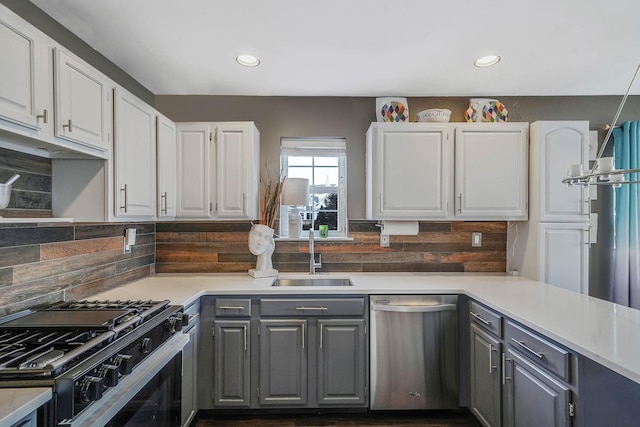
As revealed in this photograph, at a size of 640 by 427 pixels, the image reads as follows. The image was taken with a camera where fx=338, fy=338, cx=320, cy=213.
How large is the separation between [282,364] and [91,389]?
1.36 m

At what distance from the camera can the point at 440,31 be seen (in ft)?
6.22

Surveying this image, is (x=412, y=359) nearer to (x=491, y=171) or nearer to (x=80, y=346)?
(x=491, y=171)

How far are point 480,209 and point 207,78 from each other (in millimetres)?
2337

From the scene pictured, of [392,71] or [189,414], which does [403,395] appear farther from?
[392,71]

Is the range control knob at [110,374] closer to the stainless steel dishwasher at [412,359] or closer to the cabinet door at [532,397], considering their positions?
the stainless steel dishwasher at [412,359]

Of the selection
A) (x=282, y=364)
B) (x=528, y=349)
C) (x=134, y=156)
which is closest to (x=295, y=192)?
(x=134, y=156)

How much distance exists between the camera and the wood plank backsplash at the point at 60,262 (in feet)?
5.20

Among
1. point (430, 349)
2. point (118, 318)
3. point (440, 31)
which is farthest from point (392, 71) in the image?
point (118, 318)

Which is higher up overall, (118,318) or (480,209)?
(480,209)

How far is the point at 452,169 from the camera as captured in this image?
2662 mm

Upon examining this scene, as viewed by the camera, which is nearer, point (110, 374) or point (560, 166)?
point (110, 374)

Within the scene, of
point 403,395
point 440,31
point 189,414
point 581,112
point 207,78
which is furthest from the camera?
point 581,112

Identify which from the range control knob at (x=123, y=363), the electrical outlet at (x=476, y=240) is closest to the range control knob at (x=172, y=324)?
the range control knob at (x=123, y=363)

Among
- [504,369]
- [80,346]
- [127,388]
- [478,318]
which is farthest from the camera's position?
[478,318]
